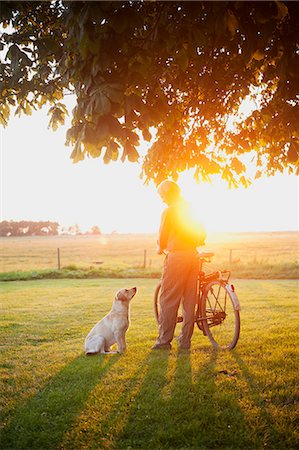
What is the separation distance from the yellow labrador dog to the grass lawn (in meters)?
0.22

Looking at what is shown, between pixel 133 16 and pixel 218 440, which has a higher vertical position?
pixel 133 16

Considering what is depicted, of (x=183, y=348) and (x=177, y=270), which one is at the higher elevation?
(x=177, y=270)

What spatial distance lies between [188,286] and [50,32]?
433cm

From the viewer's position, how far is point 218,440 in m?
3.34

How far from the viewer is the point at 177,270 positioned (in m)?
6.12

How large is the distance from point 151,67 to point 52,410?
401cm

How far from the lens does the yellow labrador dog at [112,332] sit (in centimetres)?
607

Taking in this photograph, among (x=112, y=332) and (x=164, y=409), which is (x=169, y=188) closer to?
(x=112, y=332)

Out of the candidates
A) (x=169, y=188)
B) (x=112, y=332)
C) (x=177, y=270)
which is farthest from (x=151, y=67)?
(x=112, y=332)

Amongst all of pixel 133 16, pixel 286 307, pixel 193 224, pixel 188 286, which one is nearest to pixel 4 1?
pixel 133 16

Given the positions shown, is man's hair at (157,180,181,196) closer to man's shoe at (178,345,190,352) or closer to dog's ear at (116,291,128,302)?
dog's ear at (116,291,128,302)

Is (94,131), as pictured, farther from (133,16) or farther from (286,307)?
(286,307)

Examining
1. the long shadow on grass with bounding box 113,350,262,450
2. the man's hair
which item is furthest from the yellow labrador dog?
the man's hair

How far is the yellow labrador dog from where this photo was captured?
6.07 m
